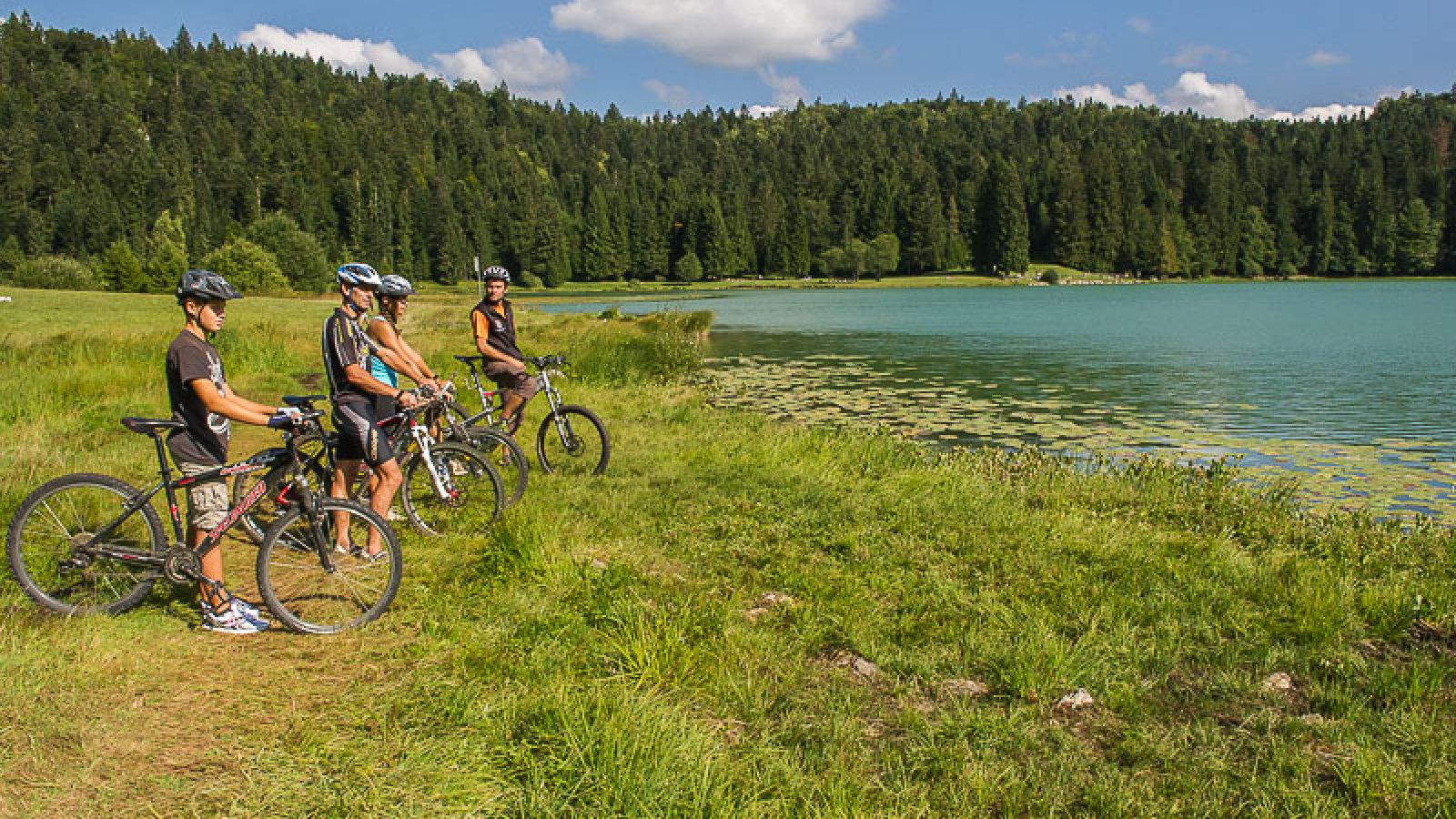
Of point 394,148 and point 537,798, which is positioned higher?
point 394,148

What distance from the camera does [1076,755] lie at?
14.0ft

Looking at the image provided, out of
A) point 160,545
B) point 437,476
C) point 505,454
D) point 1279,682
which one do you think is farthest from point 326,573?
point 1279,682

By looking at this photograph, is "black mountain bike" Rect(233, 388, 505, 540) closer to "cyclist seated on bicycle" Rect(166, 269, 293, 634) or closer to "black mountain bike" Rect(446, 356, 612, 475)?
"black mountain bike" Rect(446, 356, 612, 475)

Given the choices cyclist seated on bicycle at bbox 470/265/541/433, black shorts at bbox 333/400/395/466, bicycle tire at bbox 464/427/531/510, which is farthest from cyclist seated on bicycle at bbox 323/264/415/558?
cyclist seated on bicycle at bbox 470/265/541/433

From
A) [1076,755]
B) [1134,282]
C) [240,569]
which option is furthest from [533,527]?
[1134,282]

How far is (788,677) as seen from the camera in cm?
500

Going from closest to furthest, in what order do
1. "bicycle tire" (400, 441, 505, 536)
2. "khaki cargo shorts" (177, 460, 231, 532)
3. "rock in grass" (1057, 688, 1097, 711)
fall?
1. "rock in grass" (1057, 688, 1097, 711)
2. "khaki cargo shorts" (177, 460, 231, 532)
3. "bicycle tire" (400, 441, 505, 536)

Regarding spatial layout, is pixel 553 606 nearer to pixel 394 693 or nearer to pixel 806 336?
pixel 394 693

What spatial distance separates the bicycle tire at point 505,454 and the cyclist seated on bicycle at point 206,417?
10.0 ft

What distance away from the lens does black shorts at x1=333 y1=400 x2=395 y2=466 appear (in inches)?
253

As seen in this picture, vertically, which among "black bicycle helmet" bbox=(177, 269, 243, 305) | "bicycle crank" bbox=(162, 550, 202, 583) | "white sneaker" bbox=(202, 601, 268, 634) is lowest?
"white sneaker" bbox=(202, 601, 268, 634)

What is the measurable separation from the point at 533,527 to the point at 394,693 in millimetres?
2389

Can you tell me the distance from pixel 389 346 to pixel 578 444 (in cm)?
316

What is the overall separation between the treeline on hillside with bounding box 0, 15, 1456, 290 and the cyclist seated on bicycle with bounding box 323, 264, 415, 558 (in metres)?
122
